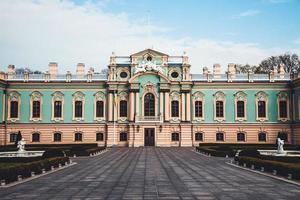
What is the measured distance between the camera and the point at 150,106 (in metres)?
54.6

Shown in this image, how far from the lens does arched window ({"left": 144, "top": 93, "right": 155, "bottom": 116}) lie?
5453 cm

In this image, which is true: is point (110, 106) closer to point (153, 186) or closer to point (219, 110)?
point (219, 110)

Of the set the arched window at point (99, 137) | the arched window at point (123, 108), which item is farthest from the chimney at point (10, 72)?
the arched window at point (123, 108)

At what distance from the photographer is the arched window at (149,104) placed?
54.5 metres

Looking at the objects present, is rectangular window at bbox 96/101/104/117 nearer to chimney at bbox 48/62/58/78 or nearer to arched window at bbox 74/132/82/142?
arched window at bbox 74/132/82/142

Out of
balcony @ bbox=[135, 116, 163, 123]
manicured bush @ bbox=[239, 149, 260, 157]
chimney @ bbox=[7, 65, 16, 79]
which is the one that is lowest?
manicured bush @ bbox=[239, 149, 260, 157]

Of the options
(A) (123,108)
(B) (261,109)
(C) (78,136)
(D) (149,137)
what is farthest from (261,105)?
(C) (78,136)

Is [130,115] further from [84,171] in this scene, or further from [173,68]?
[84,171]

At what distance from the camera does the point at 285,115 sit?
54.6 metres

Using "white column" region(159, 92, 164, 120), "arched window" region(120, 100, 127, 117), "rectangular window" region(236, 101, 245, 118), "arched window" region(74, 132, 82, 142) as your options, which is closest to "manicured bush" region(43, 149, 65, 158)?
"arched window" region(74, 132, 82, 142)

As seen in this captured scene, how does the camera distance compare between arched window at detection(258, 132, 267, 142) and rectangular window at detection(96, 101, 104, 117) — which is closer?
arched window at detection(258, 132, 267, 142)

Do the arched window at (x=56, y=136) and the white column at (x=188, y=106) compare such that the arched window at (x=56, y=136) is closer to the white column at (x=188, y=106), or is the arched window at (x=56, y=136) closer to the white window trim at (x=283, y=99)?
the white column at (x=188, y=106)

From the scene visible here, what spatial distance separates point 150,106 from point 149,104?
31 cm

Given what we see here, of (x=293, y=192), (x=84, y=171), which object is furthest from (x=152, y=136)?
(x=293, y=192)
